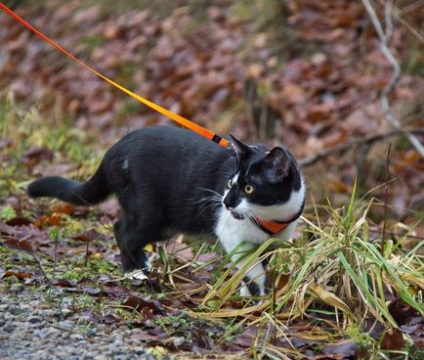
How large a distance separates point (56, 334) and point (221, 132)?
206 inches

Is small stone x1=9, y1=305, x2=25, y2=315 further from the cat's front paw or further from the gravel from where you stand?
the cat's front paw

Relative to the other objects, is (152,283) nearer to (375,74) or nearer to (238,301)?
(238,301)

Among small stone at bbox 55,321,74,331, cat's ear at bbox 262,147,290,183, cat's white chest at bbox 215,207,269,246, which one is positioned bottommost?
cat's white chest at bbox 215,207,269,246

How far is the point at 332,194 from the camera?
698 centimetres

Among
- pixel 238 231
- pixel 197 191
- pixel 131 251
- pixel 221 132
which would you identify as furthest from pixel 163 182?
pixel 221 132

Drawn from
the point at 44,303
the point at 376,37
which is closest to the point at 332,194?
the point at 376,37

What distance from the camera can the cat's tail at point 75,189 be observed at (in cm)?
446

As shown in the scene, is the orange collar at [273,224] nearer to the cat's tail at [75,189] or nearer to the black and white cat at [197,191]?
the black and white cat at [197,191]

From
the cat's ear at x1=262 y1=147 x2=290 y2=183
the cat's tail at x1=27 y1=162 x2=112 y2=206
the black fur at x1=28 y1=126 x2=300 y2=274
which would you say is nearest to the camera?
the cat's ear at x1=262 y1=147 x2=290 y2=183

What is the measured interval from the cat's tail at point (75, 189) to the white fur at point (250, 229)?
2.58 ft

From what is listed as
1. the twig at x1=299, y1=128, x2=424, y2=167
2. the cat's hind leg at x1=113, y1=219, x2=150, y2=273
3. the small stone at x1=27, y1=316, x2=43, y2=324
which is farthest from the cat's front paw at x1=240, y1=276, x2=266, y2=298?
the twig at x1=299, y1=128, x2=424, y2=167

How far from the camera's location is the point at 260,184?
147 inches

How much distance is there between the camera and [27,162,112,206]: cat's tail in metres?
4.46

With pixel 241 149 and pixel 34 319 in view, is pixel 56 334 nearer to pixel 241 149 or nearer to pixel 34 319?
pixel 34 319
